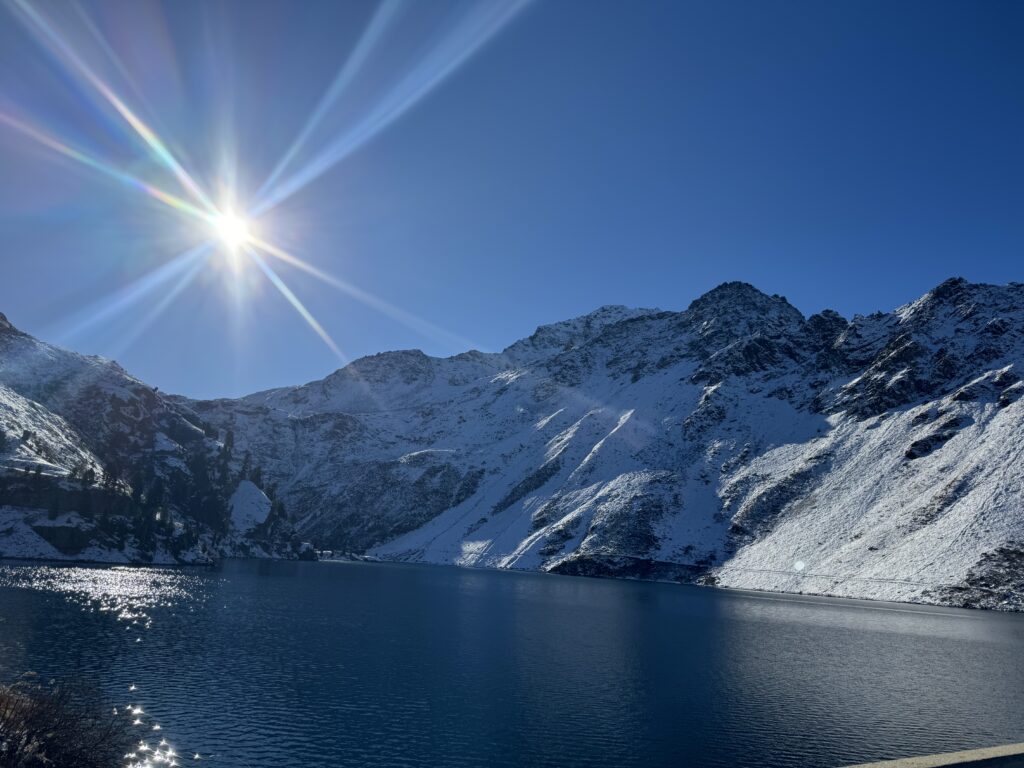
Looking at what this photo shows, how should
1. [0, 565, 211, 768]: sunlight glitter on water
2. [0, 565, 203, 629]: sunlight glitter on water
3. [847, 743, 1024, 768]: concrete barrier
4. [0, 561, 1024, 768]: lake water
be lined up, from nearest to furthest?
[847, 743, 1024, 768]: concrete barrier → [0, 561, 1024, 768]: lake water → [0, 565, 211, 768]: sunlight glitter on water → [0, 565, 203, 629]: sunlight glitter on water

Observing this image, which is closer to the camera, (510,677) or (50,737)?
(50,737)

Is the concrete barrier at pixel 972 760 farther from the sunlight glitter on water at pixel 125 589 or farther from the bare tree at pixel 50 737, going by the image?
the bare tree at pixel 50 737

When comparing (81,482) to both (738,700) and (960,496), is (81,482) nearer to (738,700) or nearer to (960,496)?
(738,700)

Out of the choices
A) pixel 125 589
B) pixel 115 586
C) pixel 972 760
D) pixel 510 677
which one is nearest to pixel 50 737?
pixel 510 677

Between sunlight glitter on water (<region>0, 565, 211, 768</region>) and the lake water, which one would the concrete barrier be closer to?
the lake water

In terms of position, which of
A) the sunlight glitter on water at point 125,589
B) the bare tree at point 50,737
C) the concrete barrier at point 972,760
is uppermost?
the sunlight glitter on water at point 125,589

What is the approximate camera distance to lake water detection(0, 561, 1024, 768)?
42.0m

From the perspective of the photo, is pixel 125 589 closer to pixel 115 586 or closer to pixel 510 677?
pixel 115 586

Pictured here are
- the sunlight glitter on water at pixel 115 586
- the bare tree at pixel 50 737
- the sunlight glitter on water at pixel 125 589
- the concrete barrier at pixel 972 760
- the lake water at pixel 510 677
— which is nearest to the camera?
the bare tree at pixel 50 737

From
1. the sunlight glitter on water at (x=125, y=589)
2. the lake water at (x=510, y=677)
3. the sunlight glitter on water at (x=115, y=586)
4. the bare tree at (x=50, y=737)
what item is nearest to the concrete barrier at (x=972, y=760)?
the lake water at (x=510, y=677)

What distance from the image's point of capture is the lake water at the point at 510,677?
138 feet

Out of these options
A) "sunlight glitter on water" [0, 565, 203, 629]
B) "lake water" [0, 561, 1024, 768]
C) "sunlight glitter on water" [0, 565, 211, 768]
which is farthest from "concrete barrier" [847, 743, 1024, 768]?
"sunlight glitter on water" [0, 565, 203, 629]

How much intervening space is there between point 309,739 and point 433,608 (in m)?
69.5

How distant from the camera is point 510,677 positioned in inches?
2371
